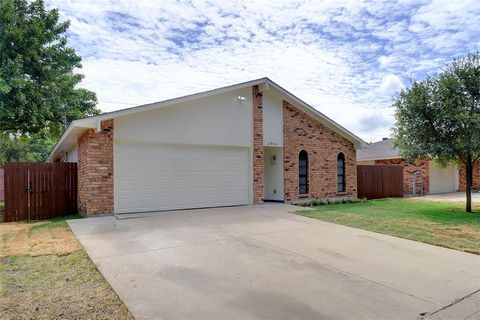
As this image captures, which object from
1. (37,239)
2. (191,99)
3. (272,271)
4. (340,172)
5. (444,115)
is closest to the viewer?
(272,271)

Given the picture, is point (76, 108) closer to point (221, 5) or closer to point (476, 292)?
point (221, 5)

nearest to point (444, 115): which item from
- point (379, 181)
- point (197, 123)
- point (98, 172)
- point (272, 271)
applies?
point (379, 181)

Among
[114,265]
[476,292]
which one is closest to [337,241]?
[476,292]

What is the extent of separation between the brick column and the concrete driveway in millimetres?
4595

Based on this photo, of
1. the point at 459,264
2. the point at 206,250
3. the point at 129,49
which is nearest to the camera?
the point at 459,264

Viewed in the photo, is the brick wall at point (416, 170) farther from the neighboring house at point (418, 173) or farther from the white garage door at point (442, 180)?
the white garage door at point (442, 180)

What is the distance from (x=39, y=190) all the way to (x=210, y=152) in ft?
18.9

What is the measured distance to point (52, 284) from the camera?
4.23m

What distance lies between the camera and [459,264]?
5539 mm

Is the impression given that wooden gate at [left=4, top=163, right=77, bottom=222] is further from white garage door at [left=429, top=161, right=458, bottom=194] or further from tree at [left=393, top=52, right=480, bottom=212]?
white garage door at [left=429, top=161, right=458, bottom=194]

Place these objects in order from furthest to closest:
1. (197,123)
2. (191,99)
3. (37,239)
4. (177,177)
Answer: (197,123) → (177,177) → (191,99) → (37,239)

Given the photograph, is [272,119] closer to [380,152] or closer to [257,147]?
[257,147]

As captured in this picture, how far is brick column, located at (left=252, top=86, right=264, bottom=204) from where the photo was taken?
1287 cm

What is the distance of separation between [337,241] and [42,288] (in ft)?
17.8
